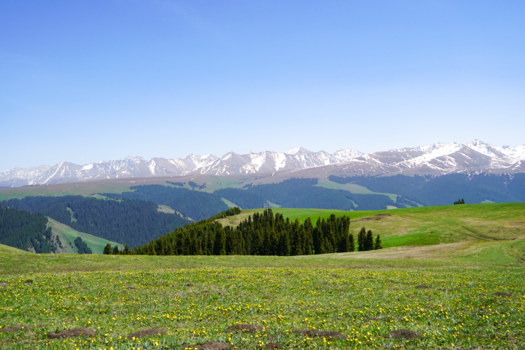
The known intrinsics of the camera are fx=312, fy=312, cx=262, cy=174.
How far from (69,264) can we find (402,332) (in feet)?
146

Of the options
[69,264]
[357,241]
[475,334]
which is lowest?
[357,241]

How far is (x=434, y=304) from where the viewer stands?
20875 mm

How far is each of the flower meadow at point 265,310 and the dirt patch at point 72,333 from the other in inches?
14.0

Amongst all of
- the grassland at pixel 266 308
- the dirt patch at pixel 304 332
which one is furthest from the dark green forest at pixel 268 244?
the dirt patch at pixel 304 332

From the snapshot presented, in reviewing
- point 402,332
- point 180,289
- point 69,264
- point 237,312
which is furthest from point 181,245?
point 402,332

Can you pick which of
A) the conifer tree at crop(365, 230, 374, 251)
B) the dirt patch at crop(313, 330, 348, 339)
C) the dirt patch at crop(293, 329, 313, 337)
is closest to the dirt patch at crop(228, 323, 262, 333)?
the dirt patch at crop(293, 329, 313, 337)

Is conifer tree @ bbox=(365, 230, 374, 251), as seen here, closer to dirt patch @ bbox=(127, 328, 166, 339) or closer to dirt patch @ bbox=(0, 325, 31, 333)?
dirt patch @ bbox=(127, 328, 166, 339)

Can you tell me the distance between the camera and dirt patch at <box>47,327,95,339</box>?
1479cm

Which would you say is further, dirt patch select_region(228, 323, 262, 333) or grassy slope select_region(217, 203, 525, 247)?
grassy slope select_region(217, 203, 525, 247)

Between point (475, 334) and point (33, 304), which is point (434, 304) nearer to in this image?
point (475, 334)

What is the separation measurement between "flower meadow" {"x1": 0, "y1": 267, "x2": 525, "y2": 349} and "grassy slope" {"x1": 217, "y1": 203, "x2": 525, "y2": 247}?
7782 centimetres

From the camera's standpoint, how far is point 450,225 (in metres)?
114

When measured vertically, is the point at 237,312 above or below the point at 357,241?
above

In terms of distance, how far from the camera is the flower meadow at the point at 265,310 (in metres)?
14.3
